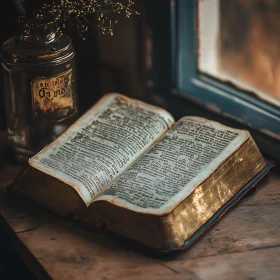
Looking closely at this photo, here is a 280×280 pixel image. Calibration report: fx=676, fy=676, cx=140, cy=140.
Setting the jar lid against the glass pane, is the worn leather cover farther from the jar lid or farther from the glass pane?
the jar lid

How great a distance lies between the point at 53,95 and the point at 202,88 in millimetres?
386

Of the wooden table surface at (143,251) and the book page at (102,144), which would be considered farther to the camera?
the book page at (102,144)

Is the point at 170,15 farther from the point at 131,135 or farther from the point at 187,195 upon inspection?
the point at 187,195

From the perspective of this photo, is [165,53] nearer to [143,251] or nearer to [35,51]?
[35,51]

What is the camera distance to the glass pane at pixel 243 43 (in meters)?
1.48

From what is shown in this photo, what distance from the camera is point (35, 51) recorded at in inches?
53.9

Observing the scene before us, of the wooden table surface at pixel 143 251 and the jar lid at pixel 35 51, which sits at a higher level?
the jar lid at pixel 35 51

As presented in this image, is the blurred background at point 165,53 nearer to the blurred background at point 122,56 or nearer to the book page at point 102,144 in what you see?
the blurred background at point 122,56

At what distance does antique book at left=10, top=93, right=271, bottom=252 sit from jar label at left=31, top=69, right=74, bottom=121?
2.0 inches

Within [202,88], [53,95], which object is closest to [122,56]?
[202,88]

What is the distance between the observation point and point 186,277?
3.73 feet

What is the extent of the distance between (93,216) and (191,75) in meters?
0.54

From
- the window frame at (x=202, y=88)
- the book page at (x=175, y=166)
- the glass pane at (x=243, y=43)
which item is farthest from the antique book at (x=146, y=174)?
the glass pane at (x=243, y=43)

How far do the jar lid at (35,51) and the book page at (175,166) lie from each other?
276mm
